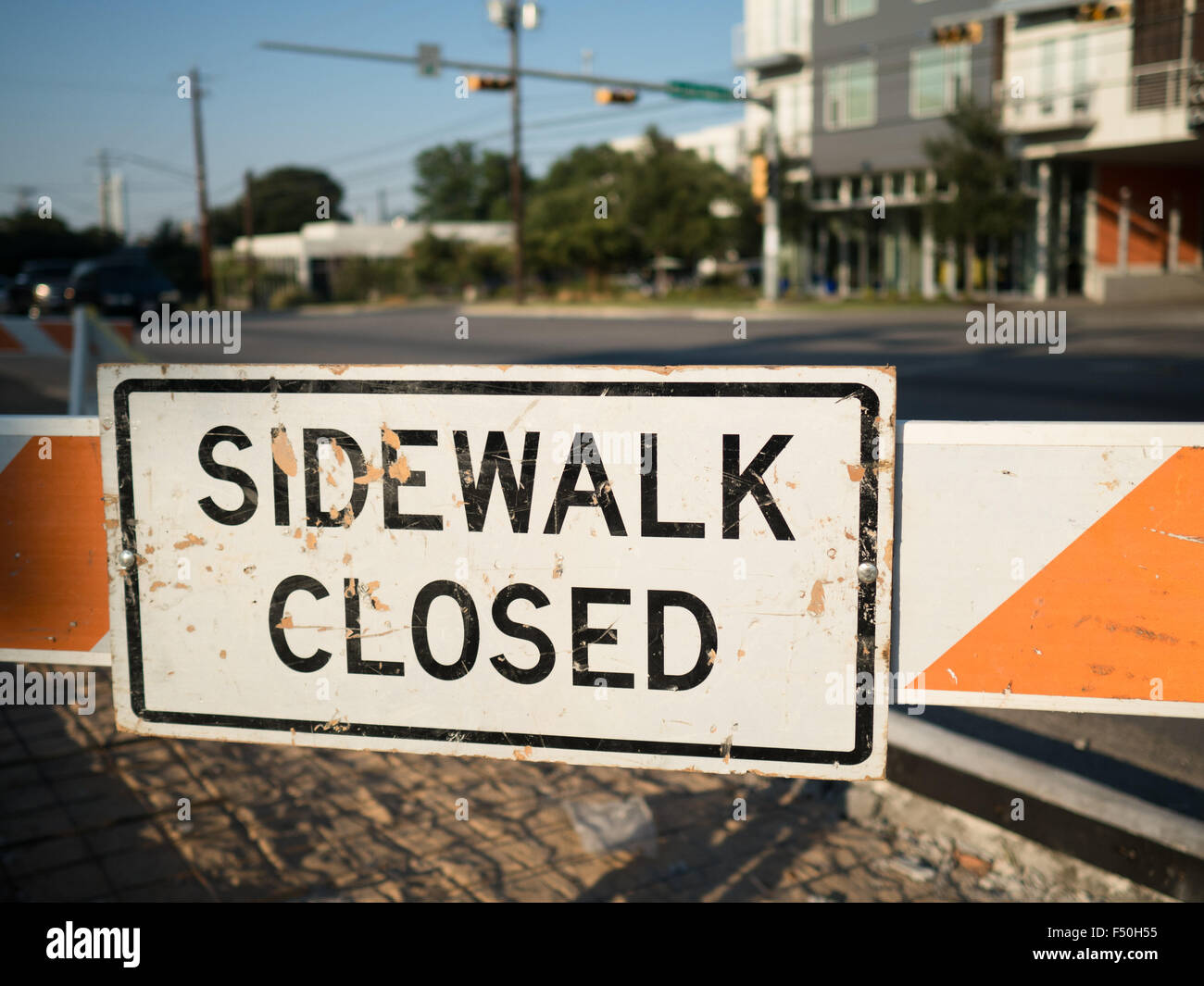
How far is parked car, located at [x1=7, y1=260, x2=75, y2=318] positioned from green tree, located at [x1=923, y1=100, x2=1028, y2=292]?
23.5m

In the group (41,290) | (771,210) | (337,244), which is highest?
(337,244)

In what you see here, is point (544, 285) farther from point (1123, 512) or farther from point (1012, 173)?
point (1123, 512)

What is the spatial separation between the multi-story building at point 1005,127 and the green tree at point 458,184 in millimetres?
61415

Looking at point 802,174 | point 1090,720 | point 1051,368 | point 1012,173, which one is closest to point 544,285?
point 802,174

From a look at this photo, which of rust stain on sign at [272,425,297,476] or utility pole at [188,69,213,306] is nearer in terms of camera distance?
rust stain on sign at [272,425,297,476]

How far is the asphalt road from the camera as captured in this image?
4.68m

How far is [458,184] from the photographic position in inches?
4139

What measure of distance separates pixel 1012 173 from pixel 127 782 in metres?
32.0

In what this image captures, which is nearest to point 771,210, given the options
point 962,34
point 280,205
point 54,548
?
point 962,34

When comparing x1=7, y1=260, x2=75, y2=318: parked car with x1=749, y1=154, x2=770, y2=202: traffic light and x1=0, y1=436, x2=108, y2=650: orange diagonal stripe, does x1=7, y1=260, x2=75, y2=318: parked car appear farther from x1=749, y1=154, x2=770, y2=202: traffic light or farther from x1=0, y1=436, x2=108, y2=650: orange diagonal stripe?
x1=0, y1=436, x2=108, y2=650: orange diagonal stripe

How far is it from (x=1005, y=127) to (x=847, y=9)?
9.63m

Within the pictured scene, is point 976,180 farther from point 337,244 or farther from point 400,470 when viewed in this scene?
point 337,244

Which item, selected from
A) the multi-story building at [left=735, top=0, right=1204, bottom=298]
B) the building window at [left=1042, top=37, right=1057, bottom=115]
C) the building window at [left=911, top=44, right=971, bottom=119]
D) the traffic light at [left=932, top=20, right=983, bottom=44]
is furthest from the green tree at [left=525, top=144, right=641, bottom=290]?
the traffic light at [left=932, top=20, right=983, bottom=44]
